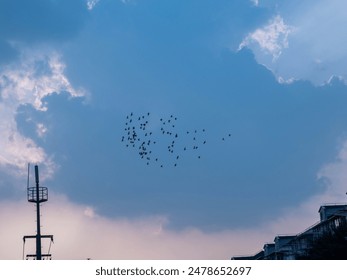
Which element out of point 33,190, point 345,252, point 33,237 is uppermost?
point 33,190

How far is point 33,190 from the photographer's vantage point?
63.7 m

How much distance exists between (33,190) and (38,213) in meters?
2.66

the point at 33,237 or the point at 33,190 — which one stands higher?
the point at 33,190
